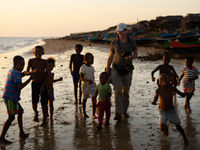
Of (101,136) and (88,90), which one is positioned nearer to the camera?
(101,136)

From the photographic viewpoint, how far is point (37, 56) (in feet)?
18.5

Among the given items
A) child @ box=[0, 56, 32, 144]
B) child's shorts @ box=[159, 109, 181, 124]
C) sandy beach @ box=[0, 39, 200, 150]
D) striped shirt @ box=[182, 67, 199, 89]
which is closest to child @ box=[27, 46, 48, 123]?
sandy beach @ box=[0, 39, 200, 150]

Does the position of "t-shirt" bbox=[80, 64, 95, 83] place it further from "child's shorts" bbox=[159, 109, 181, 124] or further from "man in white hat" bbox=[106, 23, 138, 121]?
"child's shorts" bbox=[159, 109, 181, 124]

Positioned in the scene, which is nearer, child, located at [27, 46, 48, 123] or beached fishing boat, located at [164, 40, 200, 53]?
child, located at [27, 46, 48, 123]

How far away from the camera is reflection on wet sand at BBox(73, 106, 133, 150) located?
13.9 ft

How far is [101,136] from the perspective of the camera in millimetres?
4691

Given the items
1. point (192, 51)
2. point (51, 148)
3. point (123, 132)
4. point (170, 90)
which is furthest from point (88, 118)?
point (192, 51)

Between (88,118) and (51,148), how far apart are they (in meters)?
1.87

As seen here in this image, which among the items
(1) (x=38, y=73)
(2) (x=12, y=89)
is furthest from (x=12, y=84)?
(1) (x=38, y=73)

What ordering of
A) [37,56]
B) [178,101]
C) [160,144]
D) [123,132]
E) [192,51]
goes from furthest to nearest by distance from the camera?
[192,51]
[178,101]
[37,56]
[123,132]
[160,144]

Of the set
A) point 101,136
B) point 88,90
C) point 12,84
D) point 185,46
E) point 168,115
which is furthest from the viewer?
point 185,46

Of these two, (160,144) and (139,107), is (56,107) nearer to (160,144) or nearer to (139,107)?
(139,107)

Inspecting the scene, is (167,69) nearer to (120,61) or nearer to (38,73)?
(120,61)

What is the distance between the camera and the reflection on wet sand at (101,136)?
4223 millimetres
